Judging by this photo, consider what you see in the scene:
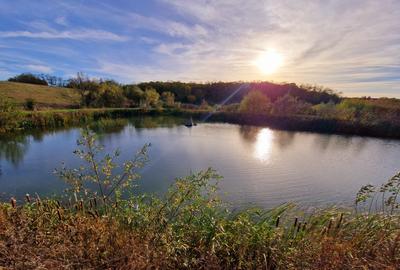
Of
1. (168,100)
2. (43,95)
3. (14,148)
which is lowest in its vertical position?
(14,148)

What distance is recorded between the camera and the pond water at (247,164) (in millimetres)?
5973

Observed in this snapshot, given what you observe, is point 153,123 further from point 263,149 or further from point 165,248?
point 165,248

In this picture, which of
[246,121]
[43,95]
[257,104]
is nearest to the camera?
[246,121]

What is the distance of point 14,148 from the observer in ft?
33.7

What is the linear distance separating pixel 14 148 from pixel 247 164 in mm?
10254

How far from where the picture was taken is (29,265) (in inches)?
68.2

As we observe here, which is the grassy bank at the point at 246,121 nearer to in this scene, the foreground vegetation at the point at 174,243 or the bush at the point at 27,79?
the foreground vegetation at the point at 174,243

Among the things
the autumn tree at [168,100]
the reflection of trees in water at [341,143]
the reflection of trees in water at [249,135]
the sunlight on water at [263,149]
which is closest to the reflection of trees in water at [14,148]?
the sunlight on water at [263,149]

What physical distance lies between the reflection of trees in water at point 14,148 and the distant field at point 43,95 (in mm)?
13249

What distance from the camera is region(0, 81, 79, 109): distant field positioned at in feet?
80.5

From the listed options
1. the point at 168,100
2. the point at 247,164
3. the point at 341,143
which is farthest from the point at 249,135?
the point at 168,100

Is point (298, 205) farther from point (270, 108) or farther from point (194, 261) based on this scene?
point (270, 108)

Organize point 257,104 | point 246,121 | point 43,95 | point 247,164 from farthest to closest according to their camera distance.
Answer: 1. point 43,95
2. point 257,104
3. point 246,121
4. point 247,164

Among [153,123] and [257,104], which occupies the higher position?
[257,104]
